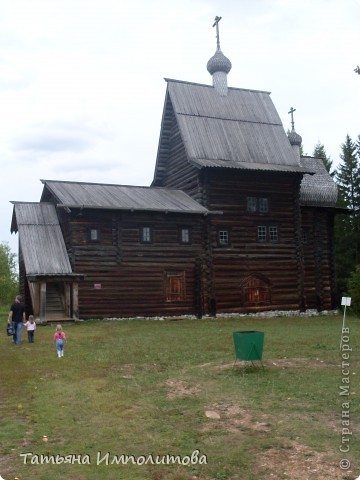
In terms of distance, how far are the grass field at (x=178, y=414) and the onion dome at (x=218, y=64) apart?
26.8 meters

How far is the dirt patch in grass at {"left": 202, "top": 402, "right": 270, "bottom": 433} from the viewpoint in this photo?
27.9ft

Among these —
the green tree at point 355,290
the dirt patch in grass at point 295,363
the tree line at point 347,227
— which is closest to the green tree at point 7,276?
the tree line at point 347,227

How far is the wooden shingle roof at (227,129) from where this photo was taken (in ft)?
113

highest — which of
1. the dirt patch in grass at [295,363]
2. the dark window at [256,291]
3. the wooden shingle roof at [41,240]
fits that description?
the wooden shingle roof at [41,240]

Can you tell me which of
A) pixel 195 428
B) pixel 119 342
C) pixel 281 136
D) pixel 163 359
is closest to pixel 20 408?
pixel 195 428

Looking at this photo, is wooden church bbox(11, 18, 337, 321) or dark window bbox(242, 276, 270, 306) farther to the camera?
dark window bbox(242, 276, 270, 306)

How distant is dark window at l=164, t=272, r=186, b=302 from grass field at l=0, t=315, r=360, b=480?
542 inches

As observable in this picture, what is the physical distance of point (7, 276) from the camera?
283ft

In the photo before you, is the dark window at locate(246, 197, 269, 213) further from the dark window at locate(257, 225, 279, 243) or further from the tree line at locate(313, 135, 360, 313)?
the tree line at locate(313, 135, 360, 313)

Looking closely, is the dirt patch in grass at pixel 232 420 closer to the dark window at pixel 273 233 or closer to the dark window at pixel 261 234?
the dark window at pixel 261 234

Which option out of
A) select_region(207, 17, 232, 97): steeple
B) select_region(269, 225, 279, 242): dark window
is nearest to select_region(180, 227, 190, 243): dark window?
select_region(269, 225, 279, 242): dark window

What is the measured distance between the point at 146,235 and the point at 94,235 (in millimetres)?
2988

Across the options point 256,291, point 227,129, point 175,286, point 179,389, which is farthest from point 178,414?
point 227,129

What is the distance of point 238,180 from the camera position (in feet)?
111
